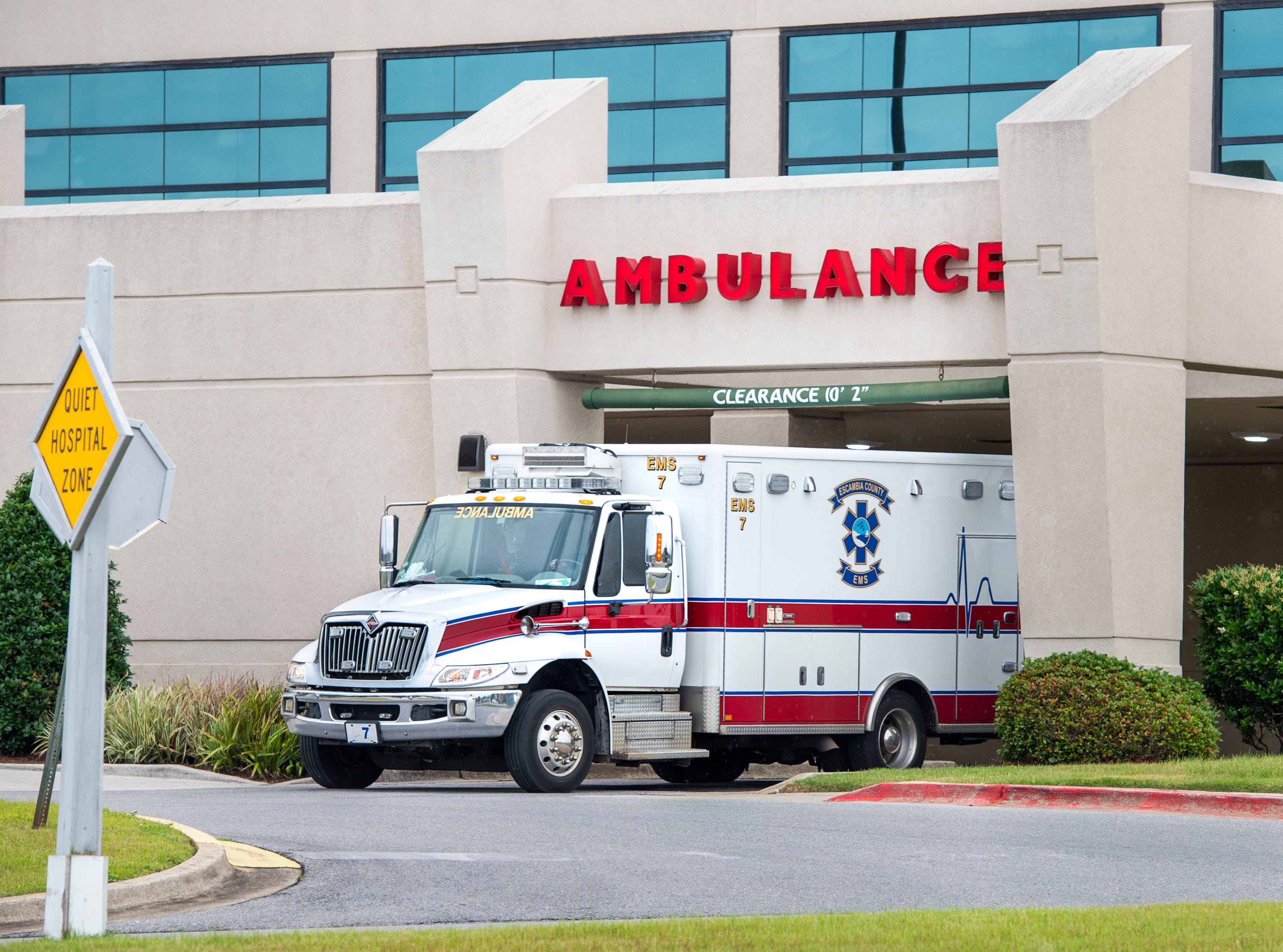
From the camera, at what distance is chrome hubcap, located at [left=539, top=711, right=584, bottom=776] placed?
15820 mm

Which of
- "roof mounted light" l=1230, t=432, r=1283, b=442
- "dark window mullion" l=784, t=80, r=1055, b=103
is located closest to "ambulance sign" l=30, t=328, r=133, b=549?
"dark window mullion" l=784, t=80, r=1055, b=103

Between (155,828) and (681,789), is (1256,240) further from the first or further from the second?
(155,828)

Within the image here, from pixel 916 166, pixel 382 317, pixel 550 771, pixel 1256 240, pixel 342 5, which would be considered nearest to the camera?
pixel 550 771

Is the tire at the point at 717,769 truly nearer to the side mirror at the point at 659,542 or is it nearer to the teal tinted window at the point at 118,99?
the side mirror at the point at 659,542

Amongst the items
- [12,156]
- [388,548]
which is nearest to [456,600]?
[388,548]

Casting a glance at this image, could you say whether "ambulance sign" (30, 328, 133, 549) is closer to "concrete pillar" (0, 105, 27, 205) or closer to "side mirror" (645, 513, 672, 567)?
"side mirror" (645, 513, 672, 567)

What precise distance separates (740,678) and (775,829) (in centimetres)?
388

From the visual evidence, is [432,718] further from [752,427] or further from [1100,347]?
[752,427]

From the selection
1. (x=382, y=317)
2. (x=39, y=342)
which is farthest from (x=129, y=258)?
(x=382, y=317)

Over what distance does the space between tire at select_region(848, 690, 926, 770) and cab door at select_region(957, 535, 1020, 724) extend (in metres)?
0.55

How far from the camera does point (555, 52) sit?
2716 centimetres

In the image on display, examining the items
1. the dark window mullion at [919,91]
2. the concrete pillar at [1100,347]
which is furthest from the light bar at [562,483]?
the dark window mullion at [919,91]

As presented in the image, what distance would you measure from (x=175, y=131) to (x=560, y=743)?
1600 centimetres

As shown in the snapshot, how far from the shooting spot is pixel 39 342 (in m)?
23.0
